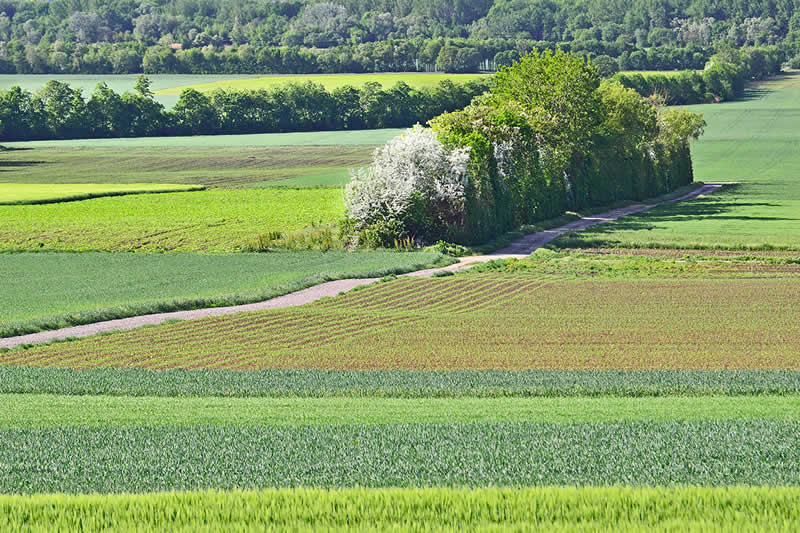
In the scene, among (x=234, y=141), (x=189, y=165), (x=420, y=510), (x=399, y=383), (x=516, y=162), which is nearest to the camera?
(x=420, y=510)

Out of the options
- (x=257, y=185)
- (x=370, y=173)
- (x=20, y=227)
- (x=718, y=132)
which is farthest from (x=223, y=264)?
(x=718, y=132)

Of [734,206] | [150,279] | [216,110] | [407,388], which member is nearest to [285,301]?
[150,279]

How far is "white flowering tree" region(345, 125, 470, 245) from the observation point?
2694 inches

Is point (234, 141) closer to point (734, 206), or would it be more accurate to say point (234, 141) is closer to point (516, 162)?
point (734, 206)

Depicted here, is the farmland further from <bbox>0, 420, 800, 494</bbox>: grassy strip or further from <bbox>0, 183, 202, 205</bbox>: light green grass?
<bbox>0, 183, 202, 205</bbox>: light green grass

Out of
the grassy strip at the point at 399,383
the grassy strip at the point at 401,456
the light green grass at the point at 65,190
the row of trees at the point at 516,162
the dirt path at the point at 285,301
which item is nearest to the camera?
the grassy strip at the point at 401,456

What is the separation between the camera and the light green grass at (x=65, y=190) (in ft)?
298

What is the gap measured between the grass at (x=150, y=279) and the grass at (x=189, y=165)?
4873 cm

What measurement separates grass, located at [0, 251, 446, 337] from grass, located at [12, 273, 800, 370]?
4309 millimetres

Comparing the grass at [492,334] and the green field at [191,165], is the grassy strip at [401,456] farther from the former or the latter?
the green field at [191,165]

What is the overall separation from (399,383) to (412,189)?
143ft

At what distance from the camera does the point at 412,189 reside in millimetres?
68312

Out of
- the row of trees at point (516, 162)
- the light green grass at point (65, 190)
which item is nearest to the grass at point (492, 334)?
the row of trees at point (516, 162)

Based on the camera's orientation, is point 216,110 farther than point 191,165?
Yes
